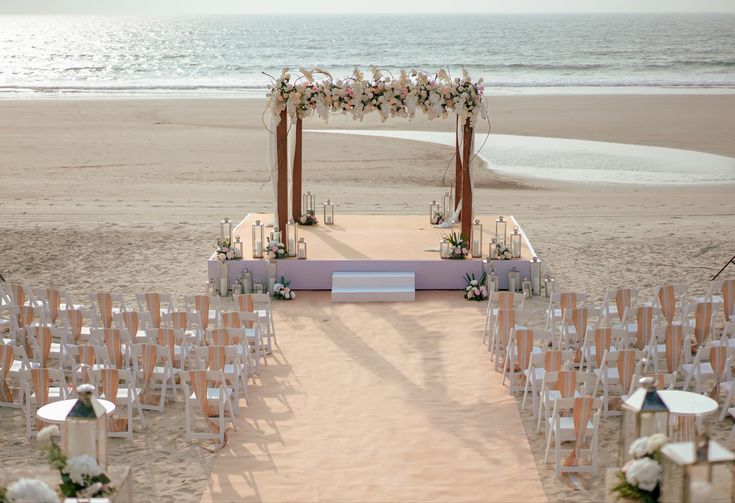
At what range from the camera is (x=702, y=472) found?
6047 mm

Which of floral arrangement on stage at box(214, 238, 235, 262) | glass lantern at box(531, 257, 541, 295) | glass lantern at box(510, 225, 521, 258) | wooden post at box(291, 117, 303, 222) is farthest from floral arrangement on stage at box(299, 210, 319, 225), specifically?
glass lantern at box(531, 257, 541, 295)

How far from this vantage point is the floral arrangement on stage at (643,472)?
6.30m

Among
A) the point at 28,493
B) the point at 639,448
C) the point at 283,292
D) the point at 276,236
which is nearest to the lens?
the point at 28,493

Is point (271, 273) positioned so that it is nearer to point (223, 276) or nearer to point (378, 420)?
point (223, 276)

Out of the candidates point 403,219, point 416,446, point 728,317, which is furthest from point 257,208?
point 416,446

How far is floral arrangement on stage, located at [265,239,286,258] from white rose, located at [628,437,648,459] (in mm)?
9816

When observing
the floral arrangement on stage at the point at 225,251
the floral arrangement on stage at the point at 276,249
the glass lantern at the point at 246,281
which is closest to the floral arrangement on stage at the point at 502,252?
the floral arrangement on stage at the point at 276,249

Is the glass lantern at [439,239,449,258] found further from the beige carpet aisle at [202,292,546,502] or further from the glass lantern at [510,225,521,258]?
the beige carpet aisle at [202,292,546,502]

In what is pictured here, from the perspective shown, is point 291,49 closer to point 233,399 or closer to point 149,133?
point 149,133

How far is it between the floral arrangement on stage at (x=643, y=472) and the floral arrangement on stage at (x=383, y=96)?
950cm

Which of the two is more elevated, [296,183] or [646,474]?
[296,183]

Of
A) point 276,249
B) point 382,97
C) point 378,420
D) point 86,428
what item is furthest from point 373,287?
point 86,428

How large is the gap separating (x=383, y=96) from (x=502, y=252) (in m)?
2.89

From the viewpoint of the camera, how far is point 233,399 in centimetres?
1103
